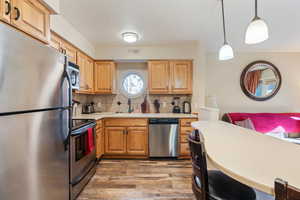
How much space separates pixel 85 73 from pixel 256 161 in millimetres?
3270

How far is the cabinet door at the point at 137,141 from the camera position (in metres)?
3.59

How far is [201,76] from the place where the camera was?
12.6ft

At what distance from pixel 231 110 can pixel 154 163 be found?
8.11 feet

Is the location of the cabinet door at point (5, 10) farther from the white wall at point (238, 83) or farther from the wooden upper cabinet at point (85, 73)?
the white wall at point (238, 83)

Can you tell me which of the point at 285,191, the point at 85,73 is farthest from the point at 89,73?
the point at 285,191

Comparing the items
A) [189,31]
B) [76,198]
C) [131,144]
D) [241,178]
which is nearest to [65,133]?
[76,198]

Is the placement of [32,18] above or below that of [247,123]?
above

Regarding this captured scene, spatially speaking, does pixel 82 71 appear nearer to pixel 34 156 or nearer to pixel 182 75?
pixel 182 75

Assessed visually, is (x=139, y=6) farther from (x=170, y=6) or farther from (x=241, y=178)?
(x=241, y=178)

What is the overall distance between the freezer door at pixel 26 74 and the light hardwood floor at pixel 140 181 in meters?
1.47

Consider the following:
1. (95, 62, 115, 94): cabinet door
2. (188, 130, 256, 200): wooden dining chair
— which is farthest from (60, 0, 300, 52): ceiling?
(188, 130, 256, 200): wooden dining chair

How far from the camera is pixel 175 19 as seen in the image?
2941 mm

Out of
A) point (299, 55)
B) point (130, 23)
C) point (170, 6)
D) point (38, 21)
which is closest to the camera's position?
point (38, 21)

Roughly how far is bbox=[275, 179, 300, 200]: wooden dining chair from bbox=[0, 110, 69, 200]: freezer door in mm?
1336
